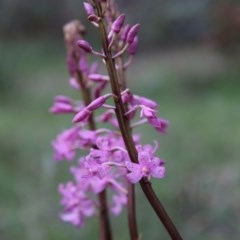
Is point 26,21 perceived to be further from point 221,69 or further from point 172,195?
point 172,195

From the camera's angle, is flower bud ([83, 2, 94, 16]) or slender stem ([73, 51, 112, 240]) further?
slender stem ([73, 51, 112, 240])

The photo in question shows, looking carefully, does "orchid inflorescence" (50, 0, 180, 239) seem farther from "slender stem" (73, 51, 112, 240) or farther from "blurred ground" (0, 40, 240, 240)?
"blurred ground" (0, 40, 240, 240)

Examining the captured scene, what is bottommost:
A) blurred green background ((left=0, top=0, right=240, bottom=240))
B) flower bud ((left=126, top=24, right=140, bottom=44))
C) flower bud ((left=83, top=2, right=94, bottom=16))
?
blurred green background ((left=0, top=0, right=240, bottom=240))

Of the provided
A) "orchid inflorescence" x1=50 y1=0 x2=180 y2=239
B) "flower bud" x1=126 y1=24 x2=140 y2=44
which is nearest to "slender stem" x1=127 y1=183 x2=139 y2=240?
"orchid inflorescence" x1=50 y1=0 x2=180 y2=239

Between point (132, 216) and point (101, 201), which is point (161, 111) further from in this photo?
point (132, 216)

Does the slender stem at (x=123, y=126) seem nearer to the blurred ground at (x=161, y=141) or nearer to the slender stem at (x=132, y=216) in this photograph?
the slender stem at (x=132, y=216)

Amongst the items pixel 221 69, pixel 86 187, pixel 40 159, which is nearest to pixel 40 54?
pixel 221 69

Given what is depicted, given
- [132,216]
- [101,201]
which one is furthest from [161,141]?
[132,216]
